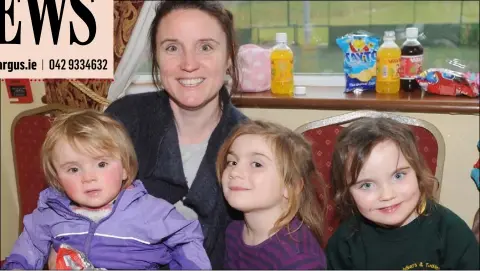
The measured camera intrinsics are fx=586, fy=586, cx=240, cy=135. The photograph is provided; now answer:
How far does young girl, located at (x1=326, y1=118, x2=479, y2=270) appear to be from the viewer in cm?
82

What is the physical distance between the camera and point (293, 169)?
38.0 inches

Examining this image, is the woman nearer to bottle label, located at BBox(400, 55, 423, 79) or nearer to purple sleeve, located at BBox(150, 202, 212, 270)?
purple sleeve, located at BBox(150, 202, 212, 270)

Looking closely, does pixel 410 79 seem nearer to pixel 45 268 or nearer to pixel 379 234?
pixel 379 234

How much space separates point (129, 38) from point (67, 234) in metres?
0.39

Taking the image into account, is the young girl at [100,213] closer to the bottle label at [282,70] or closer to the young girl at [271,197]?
the young girl at [271,197]

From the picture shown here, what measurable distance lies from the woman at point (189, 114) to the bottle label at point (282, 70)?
0.10 meters

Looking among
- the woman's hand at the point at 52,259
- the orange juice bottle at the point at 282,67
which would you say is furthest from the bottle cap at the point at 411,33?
the woman's hand at the point at 52,259

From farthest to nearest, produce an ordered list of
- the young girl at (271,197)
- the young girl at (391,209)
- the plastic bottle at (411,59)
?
the plastic bottle at (411,59) → the young girl at (271,197) → the young girl at (391,209)

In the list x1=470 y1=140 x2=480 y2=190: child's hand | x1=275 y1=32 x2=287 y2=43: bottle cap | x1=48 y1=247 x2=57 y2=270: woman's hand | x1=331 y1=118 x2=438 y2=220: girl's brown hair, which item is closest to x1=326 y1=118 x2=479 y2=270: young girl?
x1=331 y1=118 x2=438 y2=220: girl's brown hair

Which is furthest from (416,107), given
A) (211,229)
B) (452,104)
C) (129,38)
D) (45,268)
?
(45,268)

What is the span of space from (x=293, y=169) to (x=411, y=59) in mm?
380

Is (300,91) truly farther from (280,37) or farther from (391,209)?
(391,209)

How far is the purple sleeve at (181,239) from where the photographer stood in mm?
939

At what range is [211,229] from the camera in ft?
3.43
